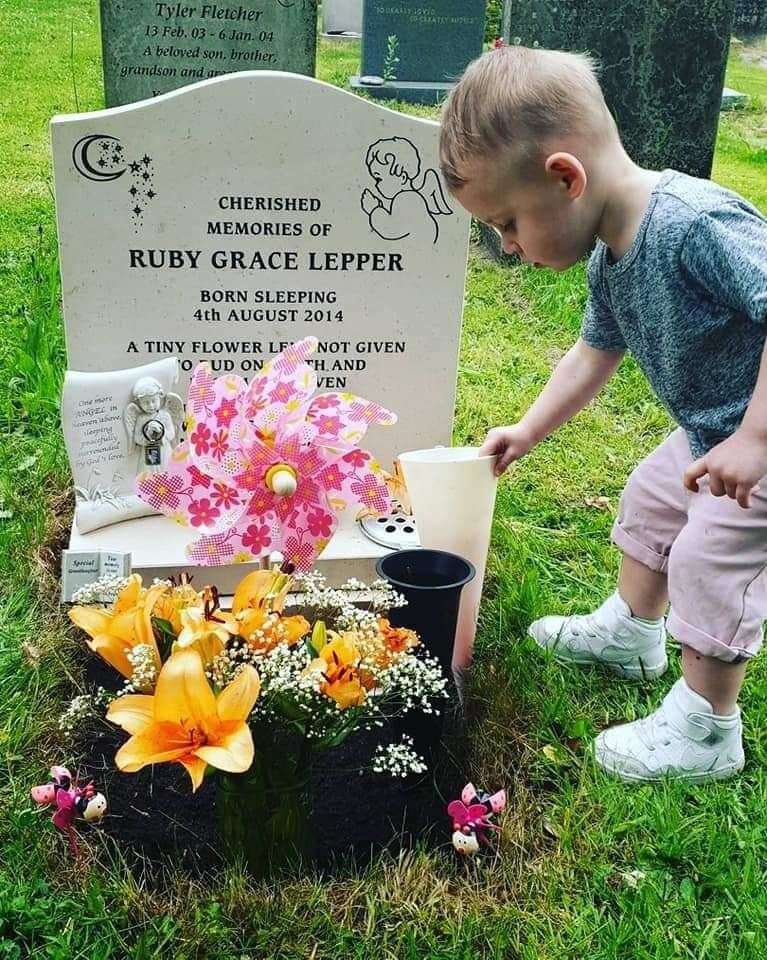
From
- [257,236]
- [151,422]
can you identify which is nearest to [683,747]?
[151,422]

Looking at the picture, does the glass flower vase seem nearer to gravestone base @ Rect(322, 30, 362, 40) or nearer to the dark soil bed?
the dark soil bed

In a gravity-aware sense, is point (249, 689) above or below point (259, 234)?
below

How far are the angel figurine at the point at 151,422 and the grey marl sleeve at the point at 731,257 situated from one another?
143 cm

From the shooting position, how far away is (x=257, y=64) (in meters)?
5.51

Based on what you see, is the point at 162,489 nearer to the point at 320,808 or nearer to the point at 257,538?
the point at 257,538

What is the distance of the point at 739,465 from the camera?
5.91ft

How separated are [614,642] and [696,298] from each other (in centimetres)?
98

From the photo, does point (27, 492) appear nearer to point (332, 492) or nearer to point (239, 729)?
point (332, 492)

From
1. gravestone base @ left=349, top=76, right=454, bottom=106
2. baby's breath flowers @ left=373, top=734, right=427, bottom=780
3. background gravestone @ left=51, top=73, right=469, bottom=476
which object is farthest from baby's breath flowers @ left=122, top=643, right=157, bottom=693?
gravestone base @ left=349, top=76, right=454, bottom=106

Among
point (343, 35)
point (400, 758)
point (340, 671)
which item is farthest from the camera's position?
point (343, 35)

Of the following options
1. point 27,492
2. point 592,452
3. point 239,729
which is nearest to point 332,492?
point 239,729

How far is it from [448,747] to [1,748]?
38.9 inches

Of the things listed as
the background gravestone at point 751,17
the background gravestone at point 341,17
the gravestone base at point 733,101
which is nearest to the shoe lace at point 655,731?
the gravestone base at point 733,101

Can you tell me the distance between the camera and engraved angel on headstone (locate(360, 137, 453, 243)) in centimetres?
278
